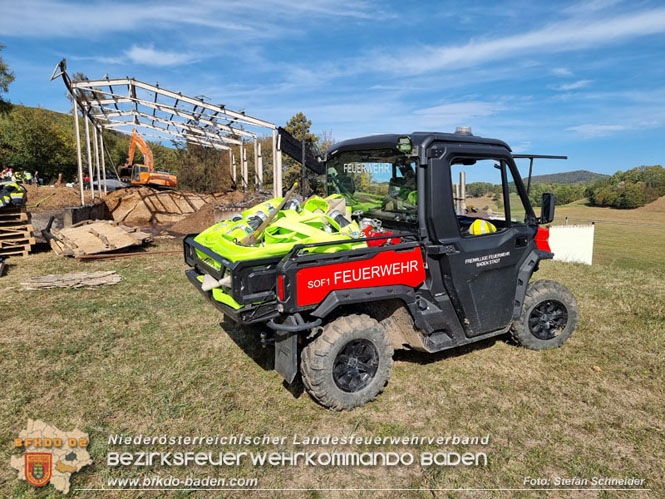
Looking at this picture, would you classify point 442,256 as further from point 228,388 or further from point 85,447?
point 85,447

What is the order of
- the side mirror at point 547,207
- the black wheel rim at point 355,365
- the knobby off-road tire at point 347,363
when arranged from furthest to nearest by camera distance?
the side mirror at point 547,207
the black wheel rim at point 355,365
the knobby off-road tire at point 347,363

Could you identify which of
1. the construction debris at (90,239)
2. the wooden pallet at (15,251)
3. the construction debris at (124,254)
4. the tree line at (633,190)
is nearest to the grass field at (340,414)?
the construction debris at (124,254)

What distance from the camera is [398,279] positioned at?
138 inches

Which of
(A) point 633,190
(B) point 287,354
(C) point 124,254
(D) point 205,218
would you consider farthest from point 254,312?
(A) point 633,190

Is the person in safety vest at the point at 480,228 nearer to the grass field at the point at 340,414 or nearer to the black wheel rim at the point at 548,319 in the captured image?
the black wheel rim at the point at 548,319

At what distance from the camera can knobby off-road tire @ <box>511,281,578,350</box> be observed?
4430mm

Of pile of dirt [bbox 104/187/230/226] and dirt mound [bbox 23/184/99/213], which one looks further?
pile of dirt [bbox 104/187/230/226]

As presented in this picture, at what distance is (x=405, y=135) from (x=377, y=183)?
0.73m

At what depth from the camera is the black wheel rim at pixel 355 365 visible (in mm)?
3413

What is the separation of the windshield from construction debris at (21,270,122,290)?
4.93m

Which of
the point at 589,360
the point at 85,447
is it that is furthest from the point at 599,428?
the point at 85,447

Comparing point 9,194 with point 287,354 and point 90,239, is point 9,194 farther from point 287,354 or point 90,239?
point 287,354

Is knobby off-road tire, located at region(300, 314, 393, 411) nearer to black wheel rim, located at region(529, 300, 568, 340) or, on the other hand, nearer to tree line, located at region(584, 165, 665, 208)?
black wheel rim, located at region(529, 300, 568, 340)

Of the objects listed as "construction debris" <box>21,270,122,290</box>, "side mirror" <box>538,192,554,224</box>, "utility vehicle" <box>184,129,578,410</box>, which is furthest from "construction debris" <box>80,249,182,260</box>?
"side mirror" <box>538,192,554,224</box>
